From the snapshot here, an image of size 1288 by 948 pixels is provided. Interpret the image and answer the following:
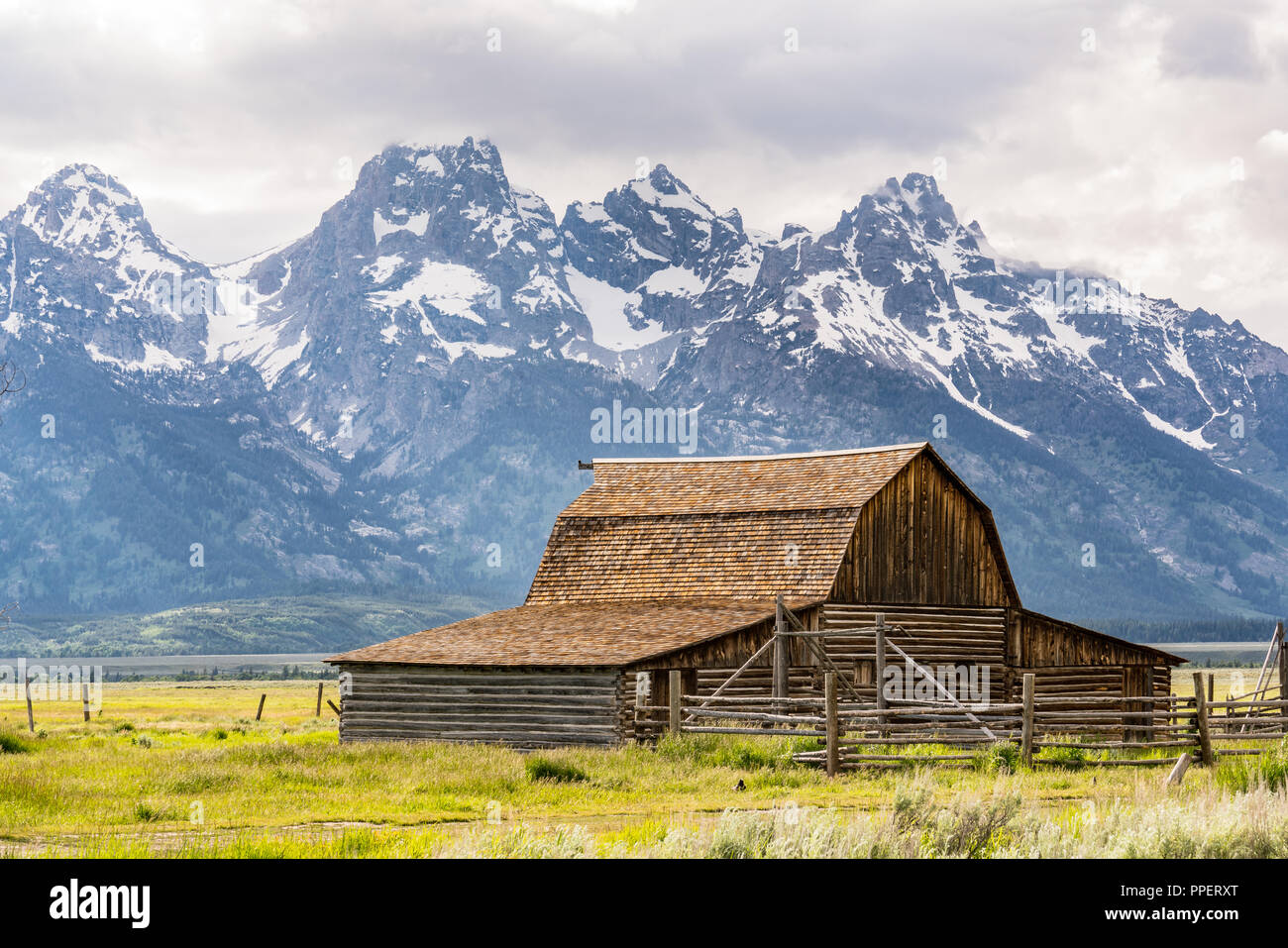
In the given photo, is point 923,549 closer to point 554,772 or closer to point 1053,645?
point 1053,645

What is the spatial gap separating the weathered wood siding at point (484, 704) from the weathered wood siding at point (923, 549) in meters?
7.01

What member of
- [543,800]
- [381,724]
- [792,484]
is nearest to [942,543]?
[792,484]

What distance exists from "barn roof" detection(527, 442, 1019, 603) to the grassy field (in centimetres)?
1052

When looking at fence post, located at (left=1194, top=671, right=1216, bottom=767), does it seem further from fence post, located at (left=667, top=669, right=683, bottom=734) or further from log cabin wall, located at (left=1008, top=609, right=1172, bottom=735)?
log cabin wall, located at (left=1008, top=609, right=1172, bottom=735)

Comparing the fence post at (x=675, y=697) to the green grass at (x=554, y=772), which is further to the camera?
the fence post at (x=675, y=697)

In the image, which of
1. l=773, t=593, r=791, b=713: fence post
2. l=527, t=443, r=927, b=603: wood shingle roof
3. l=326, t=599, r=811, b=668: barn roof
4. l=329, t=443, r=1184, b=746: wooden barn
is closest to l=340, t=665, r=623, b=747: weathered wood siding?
l=329, t=443, r=1184, b=746: wooden barn

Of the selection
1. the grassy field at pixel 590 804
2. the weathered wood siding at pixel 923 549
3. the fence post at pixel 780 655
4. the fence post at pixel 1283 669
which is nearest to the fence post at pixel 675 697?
the grassy field at pixel 590 804

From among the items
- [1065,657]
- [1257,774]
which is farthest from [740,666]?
[1257,774]

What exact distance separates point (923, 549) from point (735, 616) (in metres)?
6.72

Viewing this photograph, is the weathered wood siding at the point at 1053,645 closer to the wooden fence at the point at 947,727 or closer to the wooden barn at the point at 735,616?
the wooden barn at the point at 735,616

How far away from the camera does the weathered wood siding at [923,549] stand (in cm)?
3819

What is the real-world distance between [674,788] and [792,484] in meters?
19.8

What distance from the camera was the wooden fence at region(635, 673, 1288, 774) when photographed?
26.0 m
